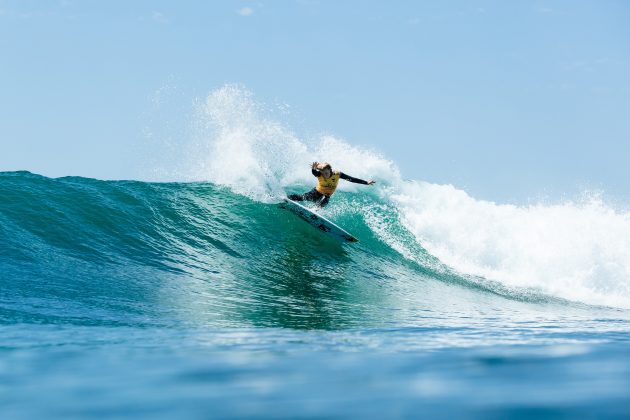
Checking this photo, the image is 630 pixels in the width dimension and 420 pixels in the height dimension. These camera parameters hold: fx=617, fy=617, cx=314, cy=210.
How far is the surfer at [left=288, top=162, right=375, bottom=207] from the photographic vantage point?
1202cm

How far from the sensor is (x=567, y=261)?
15.1m

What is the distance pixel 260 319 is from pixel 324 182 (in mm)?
6213

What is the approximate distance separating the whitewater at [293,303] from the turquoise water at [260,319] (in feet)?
0.08

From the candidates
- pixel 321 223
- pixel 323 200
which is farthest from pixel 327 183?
pixel 321 223

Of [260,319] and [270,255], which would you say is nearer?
[260,319]

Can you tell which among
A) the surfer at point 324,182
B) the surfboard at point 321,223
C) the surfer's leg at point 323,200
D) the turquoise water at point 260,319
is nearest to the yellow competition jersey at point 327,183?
the surfer at point 324,182

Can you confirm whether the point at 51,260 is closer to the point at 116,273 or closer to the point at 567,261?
the point at 116,273

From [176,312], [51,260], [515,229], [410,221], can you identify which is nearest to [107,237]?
[51,260]

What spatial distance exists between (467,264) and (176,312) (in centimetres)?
899

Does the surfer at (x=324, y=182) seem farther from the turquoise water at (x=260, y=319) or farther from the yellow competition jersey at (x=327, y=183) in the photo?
the turquoise water at (x=260, y=319)

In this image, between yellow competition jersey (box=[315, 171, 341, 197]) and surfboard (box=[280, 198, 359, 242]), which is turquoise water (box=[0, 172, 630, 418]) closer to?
surfboard (box=[280, 198, 359, 242])

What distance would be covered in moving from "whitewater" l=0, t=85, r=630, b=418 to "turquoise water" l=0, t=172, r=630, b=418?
24 millimetres

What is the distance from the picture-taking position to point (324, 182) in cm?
1232

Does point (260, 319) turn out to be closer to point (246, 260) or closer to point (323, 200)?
point (246, 260)
